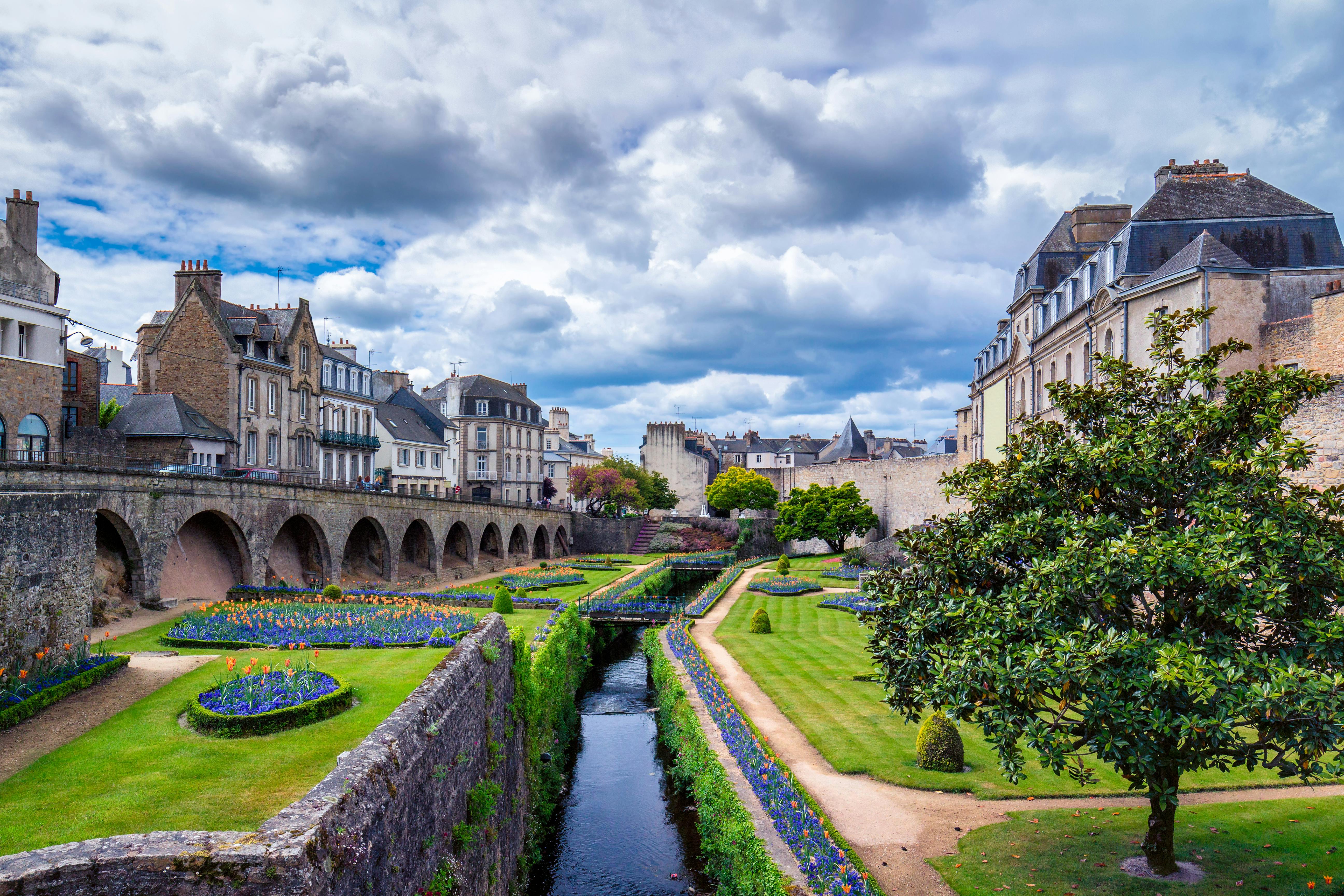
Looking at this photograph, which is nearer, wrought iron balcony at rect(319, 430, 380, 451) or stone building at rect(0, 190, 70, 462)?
stone building at rect(0, 190, 70, 462)

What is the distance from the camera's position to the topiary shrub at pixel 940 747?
14.5 meters

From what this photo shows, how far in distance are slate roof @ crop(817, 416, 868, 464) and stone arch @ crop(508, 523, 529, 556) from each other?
31615 millimetres

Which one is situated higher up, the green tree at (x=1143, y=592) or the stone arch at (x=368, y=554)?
the green tree at (x=1143, y=592)

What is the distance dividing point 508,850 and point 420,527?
111 ft

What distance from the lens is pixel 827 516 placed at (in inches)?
2430

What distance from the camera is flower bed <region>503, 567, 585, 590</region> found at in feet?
130

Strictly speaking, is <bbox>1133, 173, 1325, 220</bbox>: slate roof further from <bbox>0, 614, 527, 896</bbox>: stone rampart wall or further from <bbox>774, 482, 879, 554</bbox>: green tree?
<bbox>774, 482, 879, 554</bbox>: green tree

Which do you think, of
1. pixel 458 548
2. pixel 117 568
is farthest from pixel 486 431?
pixel 117 568

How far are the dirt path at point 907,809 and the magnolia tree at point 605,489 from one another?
188ft

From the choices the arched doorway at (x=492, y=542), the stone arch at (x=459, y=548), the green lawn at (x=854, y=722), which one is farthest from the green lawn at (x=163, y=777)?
the arched doorway at (x=492, y=542)

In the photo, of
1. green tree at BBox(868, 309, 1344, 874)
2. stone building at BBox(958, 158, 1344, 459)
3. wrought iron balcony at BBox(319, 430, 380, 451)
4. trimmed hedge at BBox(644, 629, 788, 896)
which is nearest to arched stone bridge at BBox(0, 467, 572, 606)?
wrought iron balcony at BBox(319, 430, 380, 451)

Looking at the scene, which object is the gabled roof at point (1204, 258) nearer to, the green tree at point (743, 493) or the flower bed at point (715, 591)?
the flower bed at point (715, 591)

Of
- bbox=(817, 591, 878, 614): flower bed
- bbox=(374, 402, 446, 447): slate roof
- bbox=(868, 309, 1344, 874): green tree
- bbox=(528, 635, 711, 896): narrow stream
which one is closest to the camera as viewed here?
bbox=(868, 309, 1344, 874): green tree

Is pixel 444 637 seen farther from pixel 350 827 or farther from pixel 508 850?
pixel 350 827
